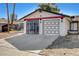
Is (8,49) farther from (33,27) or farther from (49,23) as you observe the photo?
(49,23)

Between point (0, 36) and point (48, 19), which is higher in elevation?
point (48, 19)

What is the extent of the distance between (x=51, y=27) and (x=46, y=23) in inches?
→ 10.4

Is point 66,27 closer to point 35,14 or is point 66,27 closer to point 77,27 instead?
point 77,27

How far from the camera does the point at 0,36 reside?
995 centimetres

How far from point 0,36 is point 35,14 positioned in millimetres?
1705

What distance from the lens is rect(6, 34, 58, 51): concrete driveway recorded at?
383 inches

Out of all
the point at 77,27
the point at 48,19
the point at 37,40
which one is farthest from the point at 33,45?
the point at 77,27

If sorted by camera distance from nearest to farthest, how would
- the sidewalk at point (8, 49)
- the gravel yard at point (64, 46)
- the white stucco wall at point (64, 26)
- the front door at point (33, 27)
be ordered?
1. the sidewalk at point (8, 49)
2. the gravel yard at point (64, 46)
3. the white stucco wall at point (64, 26)
4. the front door at point (33, 27)

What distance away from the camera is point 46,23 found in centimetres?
990

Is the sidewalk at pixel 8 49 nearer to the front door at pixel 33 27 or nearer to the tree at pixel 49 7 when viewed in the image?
the front door at pixel 33 27

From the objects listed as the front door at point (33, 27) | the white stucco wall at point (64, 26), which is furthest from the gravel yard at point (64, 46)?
the front door at point (33, 27)

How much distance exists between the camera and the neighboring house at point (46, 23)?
9.71m

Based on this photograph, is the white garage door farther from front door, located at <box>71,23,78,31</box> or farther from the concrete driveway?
front door, located at <box>71,23,78,31</box>

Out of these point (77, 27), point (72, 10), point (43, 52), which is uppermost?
point (72, 10)
